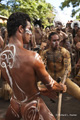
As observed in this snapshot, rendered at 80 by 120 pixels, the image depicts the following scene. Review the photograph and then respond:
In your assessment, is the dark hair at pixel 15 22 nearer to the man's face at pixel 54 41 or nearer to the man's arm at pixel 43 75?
the man's arm at pixel 43 75

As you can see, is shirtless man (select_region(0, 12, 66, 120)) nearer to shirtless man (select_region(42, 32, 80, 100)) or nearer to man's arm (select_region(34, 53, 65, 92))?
man's arm (select_region(34, 53, 65, 92))

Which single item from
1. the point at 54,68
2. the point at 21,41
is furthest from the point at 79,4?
the point at 21,41

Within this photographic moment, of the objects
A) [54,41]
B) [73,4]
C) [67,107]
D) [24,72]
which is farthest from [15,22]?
[73,4]

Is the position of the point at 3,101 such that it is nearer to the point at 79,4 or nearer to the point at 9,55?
the point at 9,55

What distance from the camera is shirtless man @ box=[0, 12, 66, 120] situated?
1.72 meters

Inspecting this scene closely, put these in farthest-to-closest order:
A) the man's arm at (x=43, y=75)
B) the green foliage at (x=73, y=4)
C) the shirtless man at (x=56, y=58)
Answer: the green foliage at (x=73, y=4)
the shirtless man at (x=56, y=58)
the man's arm at (x=43, y=75)

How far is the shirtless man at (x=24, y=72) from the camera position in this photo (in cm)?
→ 172

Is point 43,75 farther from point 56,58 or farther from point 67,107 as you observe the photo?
point 67,107

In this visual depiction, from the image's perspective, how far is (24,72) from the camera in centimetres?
172

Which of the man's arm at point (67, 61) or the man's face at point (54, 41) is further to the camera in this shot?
the man's face at point (54, 41)

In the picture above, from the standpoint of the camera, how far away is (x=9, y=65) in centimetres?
180

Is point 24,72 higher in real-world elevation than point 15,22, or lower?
lower

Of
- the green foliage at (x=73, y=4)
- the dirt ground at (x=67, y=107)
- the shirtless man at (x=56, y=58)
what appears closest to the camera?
the dirt ground at (x=67, y=107)

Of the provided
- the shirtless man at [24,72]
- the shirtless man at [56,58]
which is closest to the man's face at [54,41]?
the shirtless man at [56,58]
